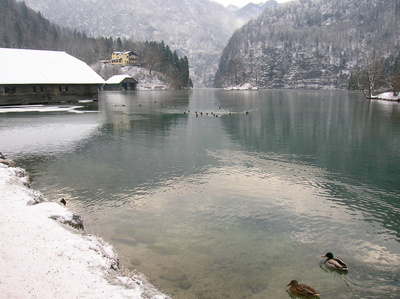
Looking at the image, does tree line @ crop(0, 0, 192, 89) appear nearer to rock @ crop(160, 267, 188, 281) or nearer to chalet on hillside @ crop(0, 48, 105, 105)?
chalet on hillside @ crop(0, 48, 105, 105)

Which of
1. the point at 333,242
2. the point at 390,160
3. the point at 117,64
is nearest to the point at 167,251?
the point at 333,242

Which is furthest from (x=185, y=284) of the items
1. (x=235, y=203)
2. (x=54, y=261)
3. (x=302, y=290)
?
(x=235, y=203)

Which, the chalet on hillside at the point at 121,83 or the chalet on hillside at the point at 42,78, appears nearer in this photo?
the chalet on hillside at the point at 42,78

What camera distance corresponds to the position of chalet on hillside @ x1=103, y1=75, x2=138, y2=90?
5531 inches

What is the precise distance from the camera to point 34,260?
6871 millimetres

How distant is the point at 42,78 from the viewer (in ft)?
176

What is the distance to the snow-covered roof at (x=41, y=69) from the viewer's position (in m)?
52.0

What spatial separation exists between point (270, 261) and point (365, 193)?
781 cm

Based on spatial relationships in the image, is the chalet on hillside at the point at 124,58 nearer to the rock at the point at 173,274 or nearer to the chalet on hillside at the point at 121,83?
the chalet on hillside at the point at 121,83

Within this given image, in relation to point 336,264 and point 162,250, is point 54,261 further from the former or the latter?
point 336,264

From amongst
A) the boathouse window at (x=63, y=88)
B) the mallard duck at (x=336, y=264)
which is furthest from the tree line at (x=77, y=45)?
the mallard duck at (x=336, y=264)

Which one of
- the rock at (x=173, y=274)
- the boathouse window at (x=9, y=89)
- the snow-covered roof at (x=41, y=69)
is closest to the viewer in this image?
the rock at (x=173, y=274)

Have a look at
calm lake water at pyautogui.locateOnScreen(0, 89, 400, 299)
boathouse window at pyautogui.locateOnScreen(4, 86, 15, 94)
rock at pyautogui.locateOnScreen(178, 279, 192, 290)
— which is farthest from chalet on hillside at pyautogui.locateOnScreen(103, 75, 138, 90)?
rock at pyautogui.locateOnScreen(178, 279, 192, 290)

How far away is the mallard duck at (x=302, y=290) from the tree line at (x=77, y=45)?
16148 cm
